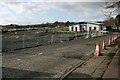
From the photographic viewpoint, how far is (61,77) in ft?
31.5

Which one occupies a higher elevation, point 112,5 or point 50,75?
point 112,5

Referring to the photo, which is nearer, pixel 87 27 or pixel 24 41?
pixel 24 41

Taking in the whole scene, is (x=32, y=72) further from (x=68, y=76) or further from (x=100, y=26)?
(x=100, y=26)

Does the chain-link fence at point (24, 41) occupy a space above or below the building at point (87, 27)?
below

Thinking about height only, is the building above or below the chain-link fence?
above

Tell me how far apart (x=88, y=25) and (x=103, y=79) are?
120781mm

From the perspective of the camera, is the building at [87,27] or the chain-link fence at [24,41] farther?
the building at [87,27]

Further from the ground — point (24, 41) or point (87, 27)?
point (87, 27)

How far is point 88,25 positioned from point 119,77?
120 m

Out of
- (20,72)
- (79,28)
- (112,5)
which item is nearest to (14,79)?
(20,72)

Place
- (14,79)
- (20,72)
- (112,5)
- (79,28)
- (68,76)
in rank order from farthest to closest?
1. (79,28)
2. (112,5)
3. (20,72)
4. (68,76)
5. (14,79)

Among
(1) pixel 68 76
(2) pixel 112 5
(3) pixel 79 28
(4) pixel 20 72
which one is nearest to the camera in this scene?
(1) pixel 68 76

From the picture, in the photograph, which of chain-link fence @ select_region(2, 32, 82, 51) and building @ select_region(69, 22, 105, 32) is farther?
building @ select_region(69, 22, 105, 32)

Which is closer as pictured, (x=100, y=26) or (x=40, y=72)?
(x=40, y=72)
